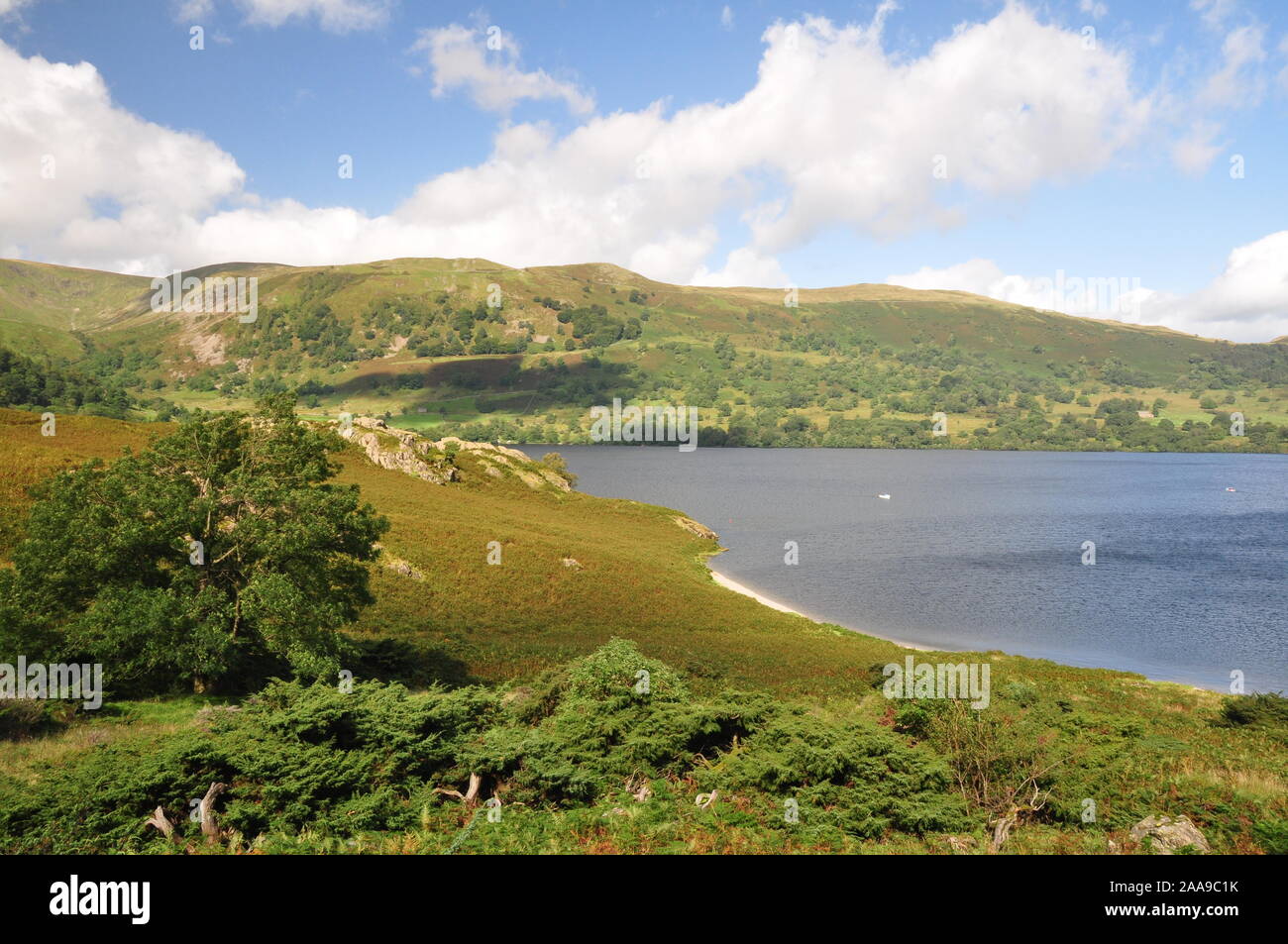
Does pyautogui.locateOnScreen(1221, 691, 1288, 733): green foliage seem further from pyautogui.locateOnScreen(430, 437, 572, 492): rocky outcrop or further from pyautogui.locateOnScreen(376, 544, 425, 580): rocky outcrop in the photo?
pyautogui.locateOnScreen(430, 437, 572, 492): rocky outcrop

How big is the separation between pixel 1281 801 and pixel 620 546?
58.2m

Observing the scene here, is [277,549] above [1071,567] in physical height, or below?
above

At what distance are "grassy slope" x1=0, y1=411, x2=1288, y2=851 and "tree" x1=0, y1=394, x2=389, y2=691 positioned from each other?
2241 mm

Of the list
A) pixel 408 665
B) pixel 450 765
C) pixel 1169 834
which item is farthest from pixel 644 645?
pixel 1169 834

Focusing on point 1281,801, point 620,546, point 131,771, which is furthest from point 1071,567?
point 131,771

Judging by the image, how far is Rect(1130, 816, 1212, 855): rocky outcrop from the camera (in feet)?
50.2

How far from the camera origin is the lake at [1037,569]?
5647cm

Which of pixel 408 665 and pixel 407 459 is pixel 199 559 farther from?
pixel 407 459

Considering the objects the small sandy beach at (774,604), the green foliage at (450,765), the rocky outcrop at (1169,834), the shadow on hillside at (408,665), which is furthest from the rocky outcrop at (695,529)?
the rocky outcrop at (1169,834)

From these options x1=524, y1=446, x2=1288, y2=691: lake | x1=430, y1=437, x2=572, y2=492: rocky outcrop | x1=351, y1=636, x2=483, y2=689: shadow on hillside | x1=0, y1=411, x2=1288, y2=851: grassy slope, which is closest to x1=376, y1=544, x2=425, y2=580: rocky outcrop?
x1=0, y1=411, x2=1288, y2=851: grassy slope

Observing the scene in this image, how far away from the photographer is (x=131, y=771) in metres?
14.6

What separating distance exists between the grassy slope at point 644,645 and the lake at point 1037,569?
383 inches

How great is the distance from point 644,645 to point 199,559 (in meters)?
23.5
